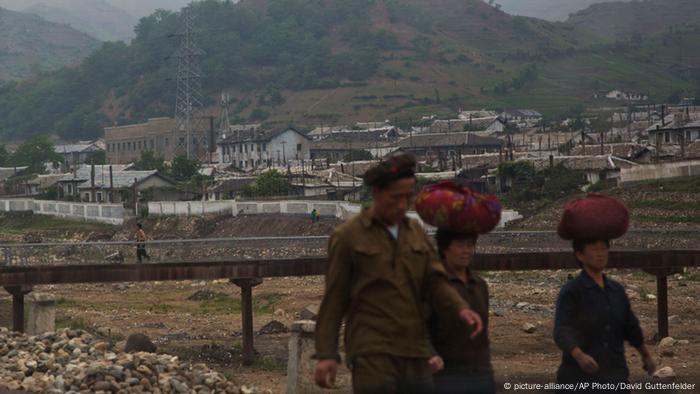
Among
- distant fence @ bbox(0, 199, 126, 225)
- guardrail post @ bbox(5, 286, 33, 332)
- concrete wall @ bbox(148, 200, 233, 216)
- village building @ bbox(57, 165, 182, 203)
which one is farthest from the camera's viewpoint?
village building @ bbox(57, 165, 182, 203)

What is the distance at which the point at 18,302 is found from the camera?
87.0 feet

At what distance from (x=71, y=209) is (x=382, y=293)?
69.8 meters

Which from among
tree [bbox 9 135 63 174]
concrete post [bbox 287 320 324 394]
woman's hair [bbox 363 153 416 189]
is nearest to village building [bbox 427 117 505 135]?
tree [bbox 9 135 63 174]

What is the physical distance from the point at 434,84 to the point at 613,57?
118ft

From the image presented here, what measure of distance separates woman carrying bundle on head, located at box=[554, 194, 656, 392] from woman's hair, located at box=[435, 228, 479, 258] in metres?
0.82

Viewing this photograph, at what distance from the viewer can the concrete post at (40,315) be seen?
997 inches

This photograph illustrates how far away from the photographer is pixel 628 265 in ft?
80.7

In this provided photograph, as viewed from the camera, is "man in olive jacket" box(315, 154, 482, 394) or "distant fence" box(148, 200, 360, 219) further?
"distant fence" box(148, 200, 360, 219)

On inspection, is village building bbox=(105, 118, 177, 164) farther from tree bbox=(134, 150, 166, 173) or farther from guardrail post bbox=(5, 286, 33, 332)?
guardrail post bbox=(5, 286, 33, 332)

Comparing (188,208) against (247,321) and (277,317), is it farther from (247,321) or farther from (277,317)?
(247,321)

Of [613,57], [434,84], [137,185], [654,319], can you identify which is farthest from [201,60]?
[654,319]

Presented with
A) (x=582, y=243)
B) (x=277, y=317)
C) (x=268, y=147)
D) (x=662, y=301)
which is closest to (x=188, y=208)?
(x=277, y=317)

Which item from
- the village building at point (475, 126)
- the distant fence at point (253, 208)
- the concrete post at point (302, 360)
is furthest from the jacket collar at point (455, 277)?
the village building at point (475, 126)

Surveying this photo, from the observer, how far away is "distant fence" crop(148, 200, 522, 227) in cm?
6047
